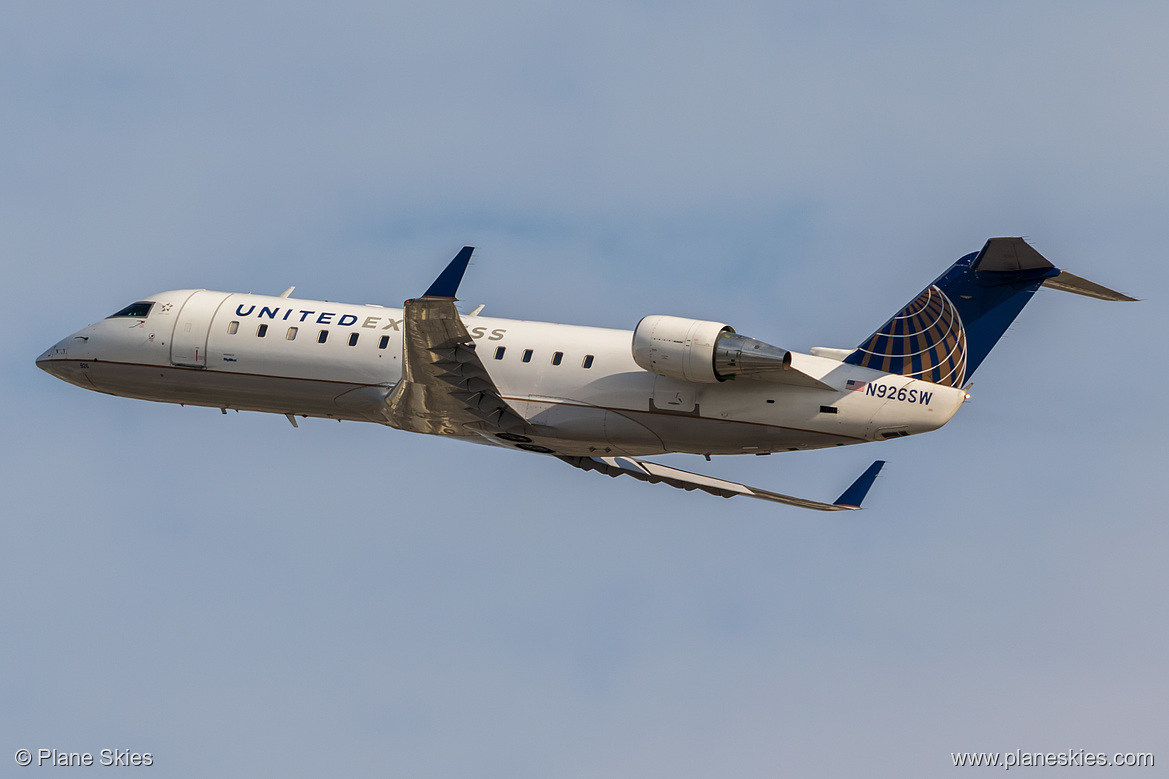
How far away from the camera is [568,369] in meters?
33.3

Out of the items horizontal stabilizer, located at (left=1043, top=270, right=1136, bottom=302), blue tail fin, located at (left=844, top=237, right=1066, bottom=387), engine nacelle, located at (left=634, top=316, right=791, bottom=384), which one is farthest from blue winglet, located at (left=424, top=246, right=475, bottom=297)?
horizontal stabilizer, located at (left=1043, top=270, right=1136, bottom=302)

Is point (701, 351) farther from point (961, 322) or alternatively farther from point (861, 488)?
→ point (861, 488)

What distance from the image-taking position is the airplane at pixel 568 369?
102 feet

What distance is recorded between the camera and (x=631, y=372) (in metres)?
32.7

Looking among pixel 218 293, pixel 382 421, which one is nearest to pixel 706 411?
pixel 382 421

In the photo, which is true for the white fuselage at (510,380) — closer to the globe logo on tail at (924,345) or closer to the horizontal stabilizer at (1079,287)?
the globe logo on tail at (924,345)

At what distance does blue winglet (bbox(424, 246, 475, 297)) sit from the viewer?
29.0 m

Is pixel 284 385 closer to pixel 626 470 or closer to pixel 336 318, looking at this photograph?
pixel 336 318

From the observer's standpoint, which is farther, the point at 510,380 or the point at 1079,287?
the point at 510,380

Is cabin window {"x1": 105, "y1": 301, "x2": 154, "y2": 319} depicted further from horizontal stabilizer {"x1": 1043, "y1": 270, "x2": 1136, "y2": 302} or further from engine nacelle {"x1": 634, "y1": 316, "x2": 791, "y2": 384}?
horizontal stabilizer {"x1": 1043, "y1": 270, "x2": 1136, "y2": 302}

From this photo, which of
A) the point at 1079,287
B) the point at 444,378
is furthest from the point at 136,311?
the point at 1079,287

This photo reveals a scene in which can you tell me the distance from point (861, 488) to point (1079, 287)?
7.63 meters

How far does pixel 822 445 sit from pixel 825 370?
1.50 m

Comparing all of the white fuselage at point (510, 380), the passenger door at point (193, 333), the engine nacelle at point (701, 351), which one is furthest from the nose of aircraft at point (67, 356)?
the engine nacelle at point (701, 351)
